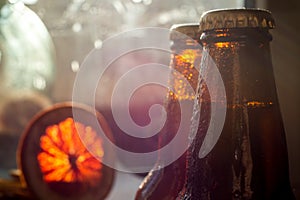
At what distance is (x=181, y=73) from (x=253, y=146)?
142 mm

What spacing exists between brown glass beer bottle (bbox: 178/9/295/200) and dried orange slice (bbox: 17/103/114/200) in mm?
529

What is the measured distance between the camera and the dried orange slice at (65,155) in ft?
2.99

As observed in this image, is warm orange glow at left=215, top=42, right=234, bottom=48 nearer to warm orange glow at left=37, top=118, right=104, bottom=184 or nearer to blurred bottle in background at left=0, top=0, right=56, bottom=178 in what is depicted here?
warm orange glow at left=37, top=118, right=104, bottom=184

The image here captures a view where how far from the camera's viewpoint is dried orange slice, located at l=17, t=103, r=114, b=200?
2.99 feet

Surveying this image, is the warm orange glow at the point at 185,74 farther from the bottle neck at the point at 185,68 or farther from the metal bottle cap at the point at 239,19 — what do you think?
the metal bottle cap at the point at 239,19

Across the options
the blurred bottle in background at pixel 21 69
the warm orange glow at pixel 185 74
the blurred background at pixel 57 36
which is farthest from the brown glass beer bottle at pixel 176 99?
the blurred bottle in background at pixel 21 69

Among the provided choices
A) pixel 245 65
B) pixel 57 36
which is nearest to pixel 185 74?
pixel 245 65

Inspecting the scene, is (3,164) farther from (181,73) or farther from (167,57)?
(181,73)

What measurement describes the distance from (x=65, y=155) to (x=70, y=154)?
0.01 metres

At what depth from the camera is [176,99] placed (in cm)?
49

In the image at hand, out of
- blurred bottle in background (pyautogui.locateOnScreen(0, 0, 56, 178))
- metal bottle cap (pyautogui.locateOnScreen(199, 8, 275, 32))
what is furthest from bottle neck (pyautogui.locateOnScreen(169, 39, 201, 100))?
blurred bottle in background (pyautogui.locateOnScreen(0, 0, 56, 178))

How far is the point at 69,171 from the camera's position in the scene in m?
0.98

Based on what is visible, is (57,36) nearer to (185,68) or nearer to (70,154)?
(70,154)

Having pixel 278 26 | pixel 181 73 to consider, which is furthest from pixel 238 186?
pixel 278 26
